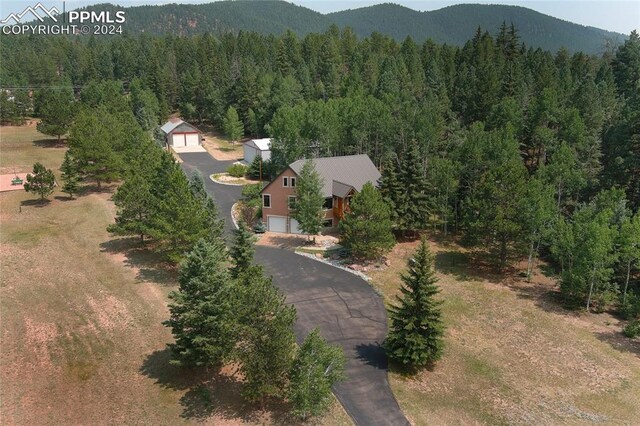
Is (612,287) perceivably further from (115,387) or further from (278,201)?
(115,387)

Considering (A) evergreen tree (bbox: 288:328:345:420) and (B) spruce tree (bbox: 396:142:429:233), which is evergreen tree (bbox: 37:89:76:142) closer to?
(B) spruce tree (bbox: 396:142:429:233)

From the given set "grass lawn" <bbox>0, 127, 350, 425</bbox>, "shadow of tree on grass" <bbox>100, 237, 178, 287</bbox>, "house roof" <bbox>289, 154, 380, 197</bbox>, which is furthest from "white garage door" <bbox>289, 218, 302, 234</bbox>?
"grass lawn" <bbox>0, 127, 350, 425</bbox>

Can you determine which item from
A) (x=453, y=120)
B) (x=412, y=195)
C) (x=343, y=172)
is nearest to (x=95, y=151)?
(x=343, y=172)

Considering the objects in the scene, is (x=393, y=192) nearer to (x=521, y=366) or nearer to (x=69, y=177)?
(x=521, y=366)

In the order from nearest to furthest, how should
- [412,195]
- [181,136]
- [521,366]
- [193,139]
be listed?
[521,366] → [412,195] → [181,136] → [193,139]

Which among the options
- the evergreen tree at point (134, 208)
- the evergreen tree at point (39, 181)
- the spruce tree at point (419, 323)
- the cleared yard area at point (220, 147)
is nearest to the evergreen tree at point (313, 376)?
the spruce tree at point (419, 323)

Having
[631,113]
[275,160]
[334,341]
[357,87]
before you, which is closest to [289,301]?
[334,341]
